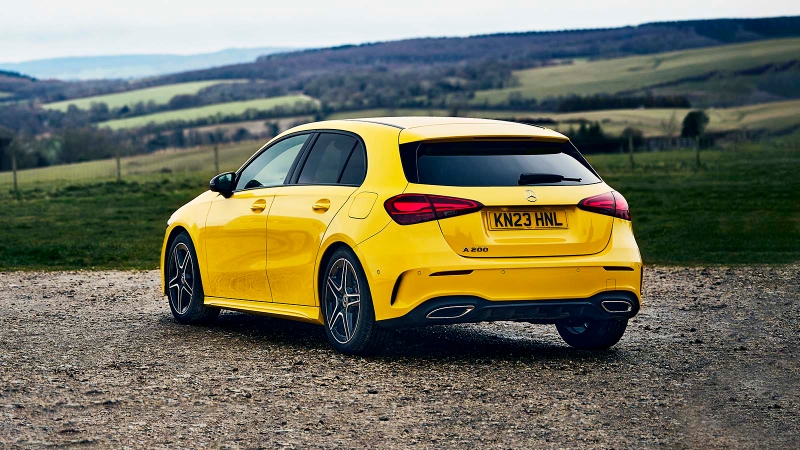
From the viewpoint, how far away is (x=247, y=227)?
9062mm

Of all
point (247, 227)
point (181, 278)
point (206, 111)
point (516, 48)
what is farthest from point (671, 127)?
point (516, 48)

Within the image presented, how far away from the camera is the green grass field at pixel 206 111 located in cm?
9769

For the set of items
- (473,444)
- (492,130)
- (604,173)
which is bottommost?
(604,173)

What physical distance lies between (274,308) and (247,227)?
684mm

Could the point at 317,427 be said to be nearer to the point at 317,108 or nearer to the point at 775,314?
the point at 775,314

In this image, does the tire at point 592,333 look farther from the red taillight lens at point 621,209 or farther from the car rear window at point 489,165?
the car rear window at point 489,165

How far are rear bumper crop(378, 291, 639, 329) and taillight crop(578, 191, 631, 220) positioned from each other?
53cm

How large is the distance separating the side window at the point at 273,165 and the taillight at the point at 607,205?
2.29 metres

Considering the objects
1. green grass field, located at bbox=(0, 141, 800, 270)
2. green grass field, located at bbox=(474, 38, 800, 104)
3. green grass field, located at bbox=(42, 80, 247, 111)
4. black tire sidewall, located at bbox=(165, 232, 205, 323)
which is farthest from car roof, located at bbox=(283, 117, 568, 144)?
green grass field, located at bbox=(42, 80, 247, 111)

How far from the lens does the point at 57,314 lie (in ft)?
35.7

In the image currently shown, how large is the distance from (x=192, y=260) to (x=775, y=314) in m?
5.09

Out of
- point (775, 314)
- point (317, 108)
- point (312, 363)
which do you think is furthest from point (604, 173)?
point (317, 108)

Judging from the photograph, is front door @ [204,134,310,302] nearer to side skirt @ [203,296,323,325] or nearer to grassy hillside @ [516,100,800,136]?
side skirt @ [203,296,323,325]

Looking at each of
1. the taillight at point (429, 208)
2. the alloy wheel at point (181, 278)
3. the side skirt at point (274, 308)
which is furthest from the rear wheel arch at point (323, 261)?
the alloy wheel at point (181, 278)
